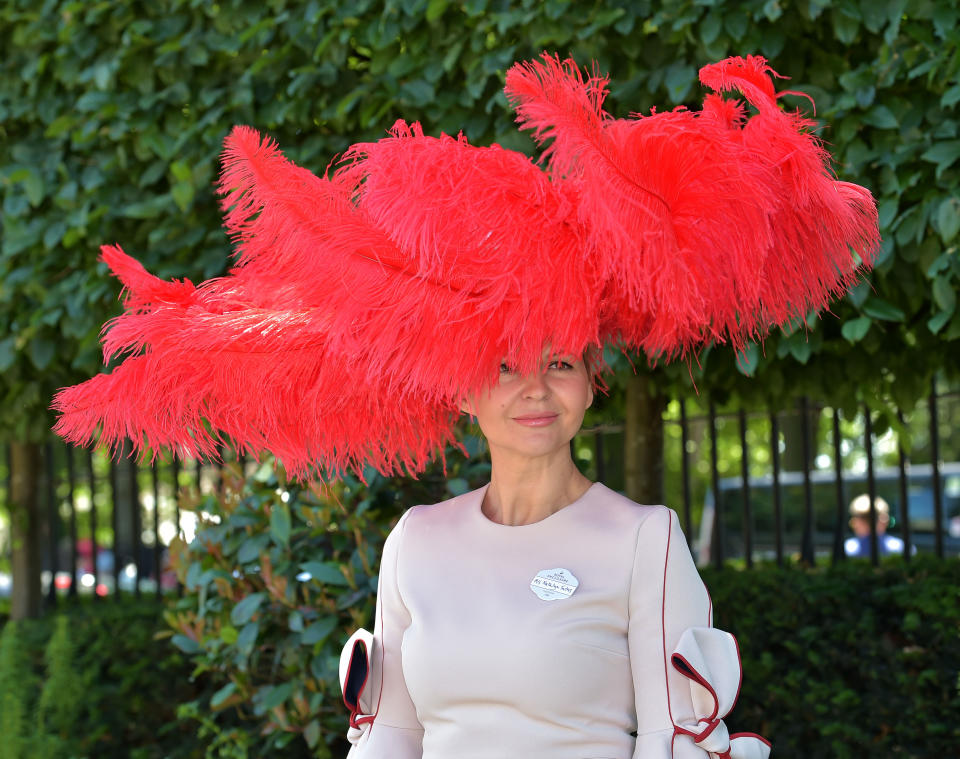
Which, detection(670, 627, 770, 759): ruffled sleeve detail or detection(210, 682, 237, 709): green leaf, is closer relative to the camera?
detection(670, 627, 770, 759): ruffled sleeve detail

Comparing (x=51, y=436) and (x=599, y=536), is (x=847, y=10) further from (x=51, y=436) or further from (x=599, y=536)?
(x=51, y=436)

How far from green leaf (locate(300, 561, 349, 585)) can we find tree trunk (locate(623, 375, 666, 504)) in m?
1.64

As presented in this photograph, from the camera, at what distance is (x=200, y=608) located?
411 cm

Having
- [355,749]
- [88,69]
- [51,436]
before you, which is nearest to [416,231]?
[355,749]

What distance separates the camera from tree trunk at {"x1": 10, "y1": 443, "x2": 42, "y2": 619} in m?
6.73

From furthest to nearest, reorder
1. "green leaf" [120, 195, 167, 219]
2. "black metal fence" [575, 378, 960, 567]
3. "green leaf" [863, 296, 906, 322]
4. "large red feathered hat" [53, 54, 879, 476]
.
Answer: "black metal fence" [575, 378, 960, 567] < "green leaf" [120, 195, 167, 219] < "green leaf" [863, 296, 906, 322] < "large red feathered hat" [53, 54, 879, 476]

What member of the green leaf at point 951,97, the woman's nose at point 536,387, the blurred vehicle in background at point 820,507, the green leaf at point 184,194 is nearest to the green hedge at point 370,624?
the green leaf at point 184,194

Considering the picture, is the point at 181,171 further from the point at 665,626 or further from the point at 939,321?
the point at 665,626

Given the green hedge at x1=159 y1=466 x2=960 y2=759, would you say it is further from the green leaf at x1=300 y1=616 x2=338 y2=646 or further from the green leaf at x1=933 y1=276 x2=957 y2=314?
the green leaf at x1=933 y1=276 x2=957 y2=314

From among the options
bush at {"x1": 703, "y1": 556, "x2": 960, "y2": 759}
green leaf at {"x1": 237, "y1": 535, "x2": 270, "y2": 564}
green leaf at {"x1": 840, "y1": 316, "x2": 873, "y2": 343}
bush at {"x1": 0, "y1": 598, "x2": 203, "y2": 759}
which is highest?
green leaf at {"x1": 840, "y1": 316, "x2": 873, "y2": 343}

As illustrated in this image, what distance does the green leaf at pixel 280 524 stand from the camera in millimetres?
3771

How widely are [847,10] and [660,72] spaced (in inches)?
24.4

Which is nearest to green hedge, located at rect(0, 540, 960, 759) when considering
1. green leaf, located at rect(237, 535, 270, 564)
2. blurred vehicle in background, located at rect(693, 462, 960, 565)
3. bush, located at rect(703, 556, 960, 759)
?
bush, located at rect(703, 556, 960, 759)

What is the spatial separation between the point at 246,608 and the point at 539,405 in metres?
1.99
